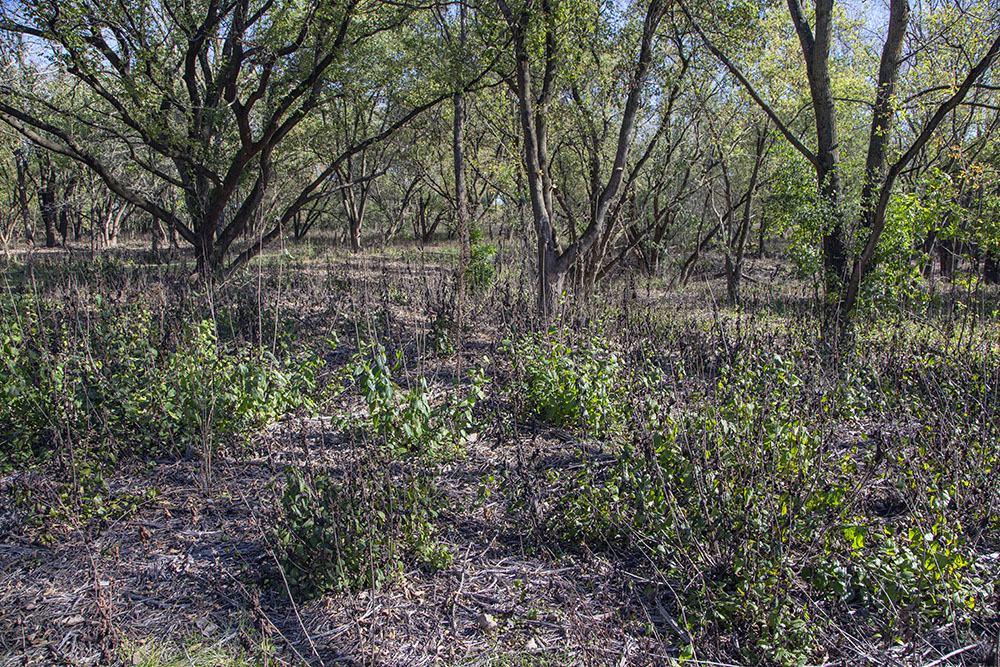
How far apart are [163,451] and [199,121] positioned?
6.99 metres

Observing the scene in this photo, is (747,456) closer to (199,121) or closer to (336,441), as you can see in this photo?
(336,441)

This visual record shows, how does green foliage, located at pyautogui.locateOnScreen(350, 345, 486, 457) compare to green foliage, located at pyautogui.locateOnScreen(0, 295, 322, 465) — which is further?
green foliage, located at pyautogui.locateOnScreen(0, 295, 322, 465)

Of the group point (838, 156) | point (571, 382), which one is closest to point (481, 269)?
point (838, 156)

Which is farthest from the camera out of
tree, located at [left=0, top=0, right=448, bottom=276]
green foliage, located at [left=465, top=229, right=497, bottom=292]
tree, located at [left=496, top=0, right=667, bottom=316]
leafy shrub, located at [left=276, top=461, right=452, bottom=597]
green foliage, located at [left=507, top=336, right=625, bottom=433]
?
green foliage, located at [left=465, top=229, right=497, bottom=292]

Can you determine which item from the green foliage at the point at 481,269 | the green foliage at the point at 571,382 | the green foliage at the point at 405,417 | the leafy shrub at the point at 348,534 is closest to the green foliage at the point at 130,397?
the green foliage at the point at 405,417

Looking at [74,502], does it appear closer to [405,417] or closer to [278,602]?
[278,602]

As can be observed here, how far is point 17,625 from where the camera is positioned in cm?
272

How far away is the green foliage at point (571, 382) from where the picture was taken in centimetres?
401

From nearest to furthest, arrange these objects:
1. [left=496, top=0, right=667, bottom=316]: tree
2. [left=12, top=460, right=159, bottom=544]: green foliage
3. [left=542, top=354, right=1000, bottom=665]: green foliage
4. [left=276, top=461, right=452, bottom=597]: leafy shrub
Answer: [left=542, top=354, right=1000, bottom=665]: green foliage, [left=276, top=461, right=452, bottom=597]: leafy shrub, [left=12, top=460, right=159, bottom=544]: green foliage, [left=496, top=0, right=667, bottom=316]: tree

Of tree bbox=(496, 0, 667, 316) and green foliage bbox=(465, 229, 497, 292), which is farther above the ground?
tree bbox=(496, 0, 667, 316)

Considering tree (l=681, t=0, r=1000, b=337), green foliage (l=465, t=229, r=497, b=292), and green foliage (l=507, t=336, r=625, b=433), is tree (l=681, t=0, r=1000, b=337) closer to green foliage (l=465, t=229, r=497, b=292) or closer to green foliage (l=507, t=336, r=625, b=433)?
green foliage (l=507, t=336, r=625, b=433)

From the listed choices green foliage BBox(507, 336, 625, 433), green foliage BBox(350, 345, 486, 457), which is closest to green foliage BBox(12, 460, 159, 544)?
green foliage BBox(350, 345, 486, 457)

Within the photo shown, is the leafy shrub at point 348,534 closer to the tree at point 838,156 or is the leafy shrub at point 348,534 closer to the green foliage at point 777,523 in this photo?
the green foliage at point 777,523

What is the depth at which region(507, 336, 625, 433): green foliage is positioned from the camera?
13.1 feet
